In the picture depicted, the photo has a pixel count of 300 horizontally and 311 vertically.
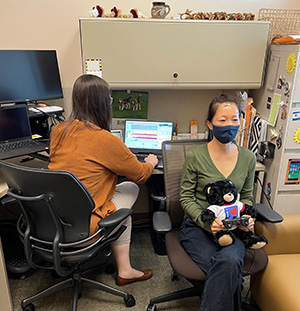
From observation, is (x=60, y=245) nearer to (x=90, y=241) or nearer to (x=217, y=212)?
(x=90, y=241)

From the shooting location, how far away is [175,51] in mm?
1857

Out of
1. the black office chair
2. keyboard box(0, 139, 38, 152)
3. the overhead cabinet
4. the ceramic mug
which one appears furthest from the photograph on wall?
the black office chair

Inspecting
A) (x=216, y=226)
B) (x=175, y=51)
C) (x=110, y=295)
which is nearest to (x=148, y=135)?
(x=175, y=51)

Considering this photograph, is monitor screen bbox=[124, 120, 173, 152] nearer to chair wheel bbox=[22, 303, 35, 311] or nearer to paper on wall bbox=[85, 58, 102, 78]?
paper on wall bbox=[85, 58, 102, 78]

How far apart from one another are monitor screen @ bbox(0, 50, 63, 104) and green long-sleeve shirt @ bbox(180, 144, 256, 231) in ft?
3.49

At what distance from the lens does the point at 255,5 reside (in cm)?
215

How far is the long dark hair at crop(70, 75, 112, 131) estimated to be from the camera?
1.49 m

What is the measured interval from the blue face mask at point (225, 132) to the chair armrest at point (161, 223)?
496 millimetres

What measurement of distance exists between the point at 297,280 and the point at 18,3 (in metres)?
2.33

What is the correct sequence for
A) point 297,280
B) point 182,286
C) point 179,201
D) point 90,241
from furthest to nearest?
1. point 182,286
2. point 179,201
3. point 90,241
4. point 297,280

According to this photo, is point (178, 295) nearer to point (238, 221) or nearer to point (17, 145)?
point (238, 221)

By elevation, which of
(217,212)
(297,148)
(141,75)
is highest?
(141,75)

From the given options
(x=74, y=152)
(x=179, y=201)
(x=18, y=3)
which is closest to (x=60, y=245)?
(x=74, y=152)

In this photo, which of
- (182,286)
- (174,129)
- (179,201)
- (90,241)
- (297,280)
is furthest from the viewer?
(174,129)
